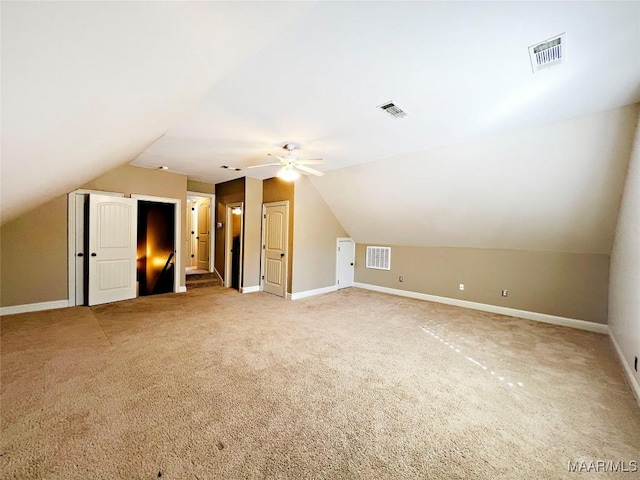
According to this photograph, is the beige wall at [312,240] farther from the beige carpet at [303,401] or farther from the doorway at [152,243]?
the doorway at [152,243]

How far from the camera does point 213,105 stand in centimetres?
259

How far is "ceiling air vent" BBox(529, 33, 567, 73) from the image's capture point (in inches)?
67.1

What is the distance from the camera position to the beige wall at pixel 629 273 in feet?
8.13

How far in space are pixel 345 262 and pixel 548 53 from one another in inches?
211

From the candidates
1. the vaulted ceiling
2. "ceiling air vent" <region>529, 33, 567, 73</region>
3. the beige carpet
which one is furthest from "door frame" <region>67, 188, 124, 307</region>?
"ceiling air vent" <region>529, 33, 567, 73</region>

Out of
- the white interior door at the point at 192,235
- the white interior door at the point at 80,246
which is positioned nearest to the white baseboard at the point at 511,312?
the white interior door at the point at 192,235

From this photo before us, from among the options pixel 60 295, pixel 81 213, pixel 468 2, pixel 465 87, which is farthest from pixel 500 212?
pixel 60 295

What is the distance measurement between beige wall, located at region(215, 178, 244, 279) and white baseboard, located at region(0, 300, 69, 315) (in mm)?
2915

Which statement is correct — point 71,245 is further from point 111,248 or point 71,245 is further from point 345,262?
point 345,262

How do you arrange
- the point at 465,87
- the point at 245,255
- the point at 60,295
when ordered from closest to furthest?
1. the point at 465,87
2. the point at 60,295
3. the point at 245,255

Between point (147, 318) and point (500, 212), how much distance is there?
5755mm

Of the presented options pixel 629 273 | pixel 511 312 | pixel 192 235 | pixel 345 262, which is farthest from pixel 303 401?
pixel 192 235

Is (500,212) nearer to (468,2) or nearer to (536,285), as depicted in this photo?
(536,285)

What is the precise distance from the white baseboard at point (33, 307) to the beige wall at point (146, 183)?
1928mm
